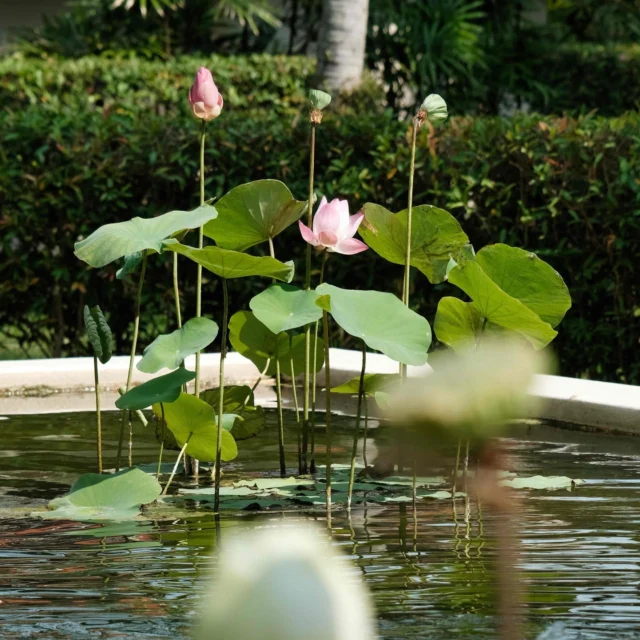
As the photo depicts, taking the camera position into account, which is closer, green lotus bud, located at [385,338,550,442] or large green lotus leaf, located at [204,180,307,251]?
green lotus bud, located at [385,338,550,442]

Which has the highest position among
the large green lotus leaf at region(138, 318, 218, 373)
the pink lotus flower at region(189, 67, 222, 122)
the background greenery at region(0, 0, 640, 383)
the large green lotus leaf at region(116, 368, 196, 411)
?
the pink lotus flower at region(189, 67, 222, 122)

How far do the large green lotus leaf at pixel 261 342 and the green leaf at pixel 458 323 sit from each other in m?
0.66

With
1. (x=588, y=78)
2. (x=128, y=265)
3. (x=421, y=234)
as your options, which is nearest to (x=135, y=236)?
(x=128, y=265)

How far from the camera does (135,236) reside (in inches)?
125

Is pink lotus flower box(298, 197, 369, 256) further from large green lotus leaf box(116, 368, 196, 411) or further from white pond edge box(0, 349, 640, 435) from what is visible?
white pond edge box(0, 349, 640, 435)

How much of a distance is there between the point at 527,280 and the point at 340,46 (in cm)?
812

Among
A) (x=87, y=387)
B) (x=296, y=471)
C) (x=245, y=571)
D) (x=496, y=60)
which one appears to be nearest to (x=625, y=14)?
(x=496, y=60)

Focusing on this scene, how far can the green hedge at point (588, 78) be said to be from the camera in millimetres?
16422

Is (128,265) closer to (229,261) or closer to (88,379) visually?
(229,261)

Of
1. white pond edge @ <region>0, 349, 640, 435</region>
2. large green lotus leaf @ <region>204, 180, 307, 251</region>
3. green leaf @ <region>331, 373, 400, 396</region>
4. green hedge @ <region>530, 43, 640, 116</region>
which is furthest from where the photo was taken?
green hedge @ <region>530, 43, 640, 116</region>

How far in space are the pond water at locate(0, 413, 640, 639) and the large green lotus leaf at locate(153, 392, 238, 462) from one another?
0.75 feet

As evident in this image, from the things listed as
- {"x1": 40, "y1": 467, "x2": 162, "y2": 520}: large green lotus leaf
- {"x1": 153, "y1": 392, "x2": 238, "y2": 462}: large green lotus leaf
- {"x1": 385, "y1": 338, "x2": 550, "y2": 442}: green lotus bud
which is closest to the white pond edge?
{"x1": 153, "y1": 392, "x2": 238, "y2": 462}: large green lotus leaf

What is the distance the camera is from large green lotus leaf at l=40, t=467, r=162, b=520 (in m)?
3.05

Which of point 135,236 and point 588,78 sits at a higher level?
point 135,236
